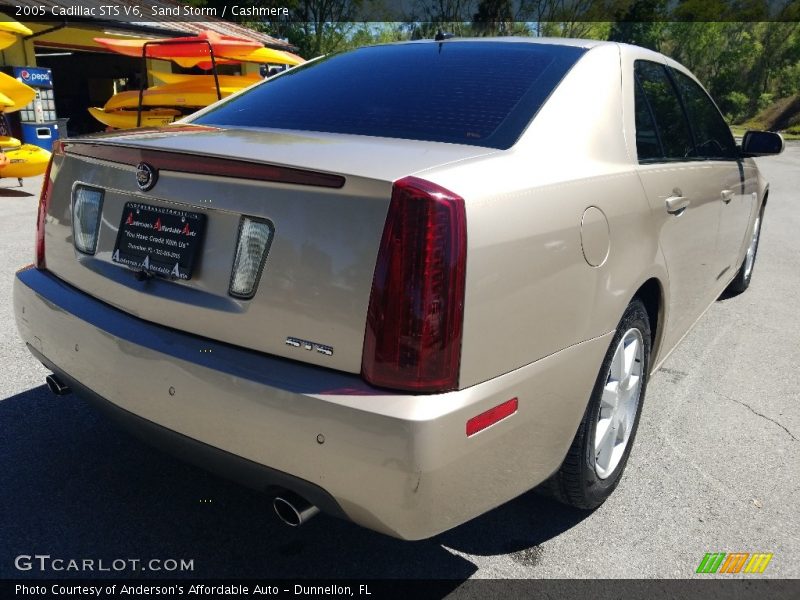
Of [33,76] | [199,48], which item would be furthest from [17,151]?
[33,76]

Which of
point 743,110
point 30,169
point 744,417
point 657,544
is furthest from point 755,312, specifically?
point 743,110

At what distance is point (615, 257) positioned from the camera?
7.27 ft

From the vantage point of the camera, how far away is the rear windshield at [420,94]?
2262mm

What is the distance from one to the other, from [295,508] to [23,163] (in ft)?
32.2

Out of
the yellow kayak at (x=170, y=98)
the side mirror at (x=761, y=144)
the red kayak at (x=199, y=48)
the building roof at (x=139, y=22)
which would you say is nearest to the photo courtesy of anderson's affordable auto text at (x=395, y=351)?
the side mirror at (x=761, y=144)

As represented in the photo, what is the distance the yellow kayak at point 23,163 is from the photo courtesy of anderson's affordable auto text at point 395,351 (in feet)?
24.7

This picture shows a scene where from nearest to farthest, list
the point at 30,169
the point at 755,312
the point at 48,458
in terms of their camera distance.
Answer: the point at 48,458 → the point at 755,312 → the point at 30,169

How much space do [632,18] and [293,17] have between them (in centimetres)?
2921

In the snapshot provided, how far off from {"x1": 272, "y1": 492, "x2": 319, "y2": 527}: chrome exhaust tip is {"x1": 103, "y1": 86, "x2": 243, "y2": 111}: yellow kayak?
441 inches

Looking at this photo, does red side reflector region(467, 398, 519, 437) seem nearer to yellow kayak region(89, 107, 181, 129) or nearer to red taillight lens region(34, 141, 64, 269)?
red taillight lens region(34, 141, 64, 269)

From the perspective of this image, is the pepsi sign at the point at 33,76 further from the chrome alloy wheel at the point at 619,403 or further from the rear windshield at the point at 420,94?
the chrome alloy wheel at the point at 619,403

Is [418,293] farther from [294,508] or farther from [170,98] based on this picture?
[170,98]

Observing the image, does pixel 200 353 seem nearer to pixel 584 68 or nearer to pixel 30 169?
pixel 584 68

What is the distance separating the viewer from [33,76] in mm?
12773
